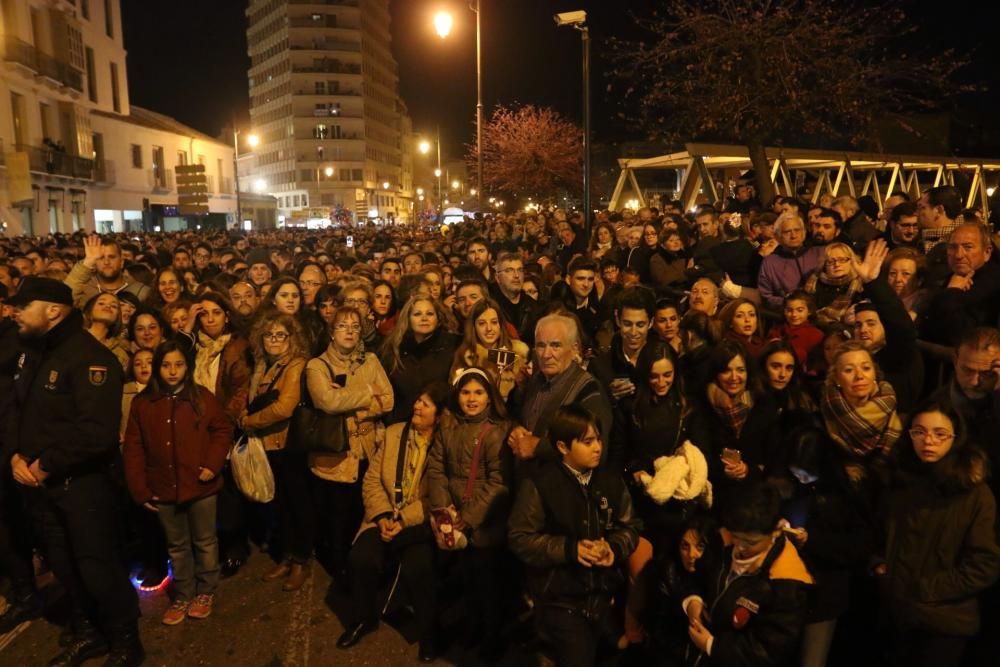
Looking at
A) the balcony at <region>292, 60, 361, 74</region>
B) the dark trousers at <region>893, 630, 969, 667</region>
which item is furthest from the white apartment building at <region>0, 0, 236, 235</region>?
the balcony at <region>292, 60, 361, 74</region>

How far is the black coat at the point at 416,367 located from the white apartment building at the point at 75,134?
71.9 ft

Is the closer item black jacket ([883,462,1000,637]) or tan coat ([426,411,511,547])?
black jacket ([883,462,1000,637])

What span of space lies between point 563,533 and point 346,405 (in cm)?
193

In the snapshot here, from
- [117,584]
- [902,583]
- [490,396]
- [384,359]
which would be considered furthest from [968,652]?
[117,584]

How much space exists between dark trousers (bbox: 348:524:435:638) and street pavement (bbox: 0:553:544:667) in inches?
8.3

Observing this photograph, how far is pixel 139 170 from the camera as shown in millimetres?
40406

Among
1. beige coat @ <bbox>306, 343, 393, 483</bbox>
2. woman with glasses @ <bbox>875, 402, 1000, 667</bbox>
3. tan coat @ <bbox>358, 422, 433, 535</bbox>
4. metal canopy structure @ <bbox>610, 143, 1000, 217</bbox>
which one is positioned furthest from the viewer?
metal canopy structure @ <bbox>610, 143, 1000, 217</bbox>

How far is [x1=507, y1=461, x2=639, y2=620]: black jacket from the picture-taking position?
3742 mm

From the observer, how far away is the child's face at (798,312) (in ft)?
17.0

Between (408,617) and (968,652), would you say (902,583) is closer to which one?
(968,652)

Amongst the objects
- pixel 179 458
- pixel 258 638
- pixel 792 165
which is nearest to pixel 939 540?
pixel 258 638

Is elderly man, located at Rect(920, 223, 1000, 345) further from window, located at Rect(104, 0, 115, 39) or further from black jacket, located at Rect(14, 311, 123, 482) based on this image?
window, located at Rect(104, 0, 115, 39)

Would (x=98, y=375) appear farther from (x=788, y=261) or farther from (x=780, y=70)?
(x=780, y=70)

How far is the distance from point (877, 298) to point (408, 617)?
3558mm
